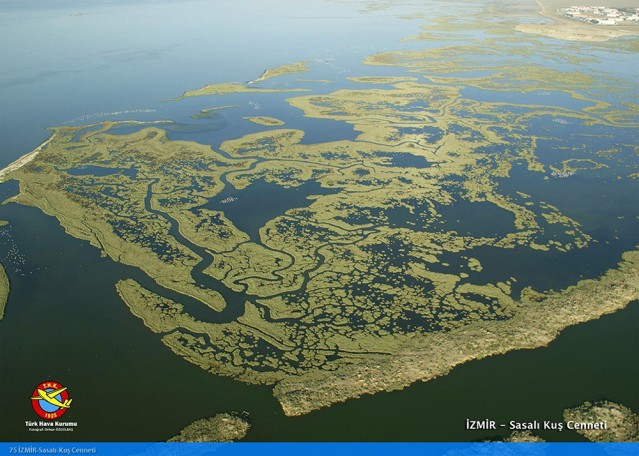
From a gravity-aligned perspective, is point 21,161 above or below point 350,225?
above

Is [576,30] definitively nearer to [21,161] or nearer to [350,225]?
[350,225]

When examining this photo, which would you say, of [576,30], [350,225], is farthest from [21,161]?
[576,30]

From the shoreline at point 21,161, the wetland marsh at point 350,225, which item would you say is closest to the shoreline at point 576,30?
the wetland marsh at point 350,225

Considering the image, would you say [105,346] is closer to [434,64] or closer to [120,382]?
[120,382]

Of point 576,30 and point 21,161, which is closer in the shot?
point 21,161

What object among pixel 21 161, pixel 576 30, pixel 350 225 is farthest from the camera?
pixel 576 30

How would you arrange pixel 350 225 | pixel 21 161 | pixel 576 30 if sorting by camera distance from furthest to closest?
pixel 576 30 → pixel 21 161 → pixel 350 225

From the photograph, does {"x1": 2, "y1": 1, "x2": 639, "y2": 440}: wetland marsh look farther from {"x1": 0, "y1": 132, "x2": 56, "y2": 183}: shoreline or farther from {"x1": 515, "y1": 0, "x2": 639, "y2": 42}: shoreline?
{"x1": 515, "y1": 0, "x2": 639, "y2": 42}: shoreline

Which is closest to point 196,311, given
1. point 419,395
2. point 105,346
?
point 105,346

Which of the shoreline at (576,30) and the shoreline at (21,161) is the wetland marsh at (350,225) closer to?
the shoreline at (21,161)

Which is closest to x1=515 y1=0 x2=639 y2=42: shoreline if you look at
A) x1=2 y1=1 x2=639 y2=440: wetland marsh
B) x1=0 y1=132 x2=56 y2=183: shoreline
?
x1=2 y1=1 x2=639 y2=440: wetland marsh

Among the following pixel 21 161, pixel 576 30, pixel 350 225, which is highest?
pixel 576 30
